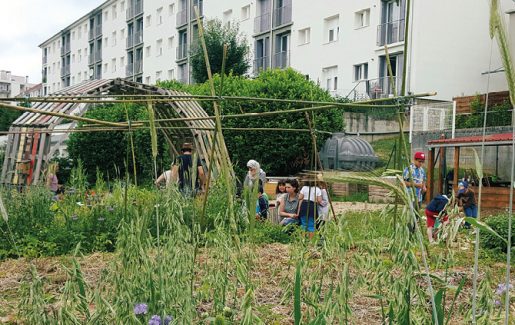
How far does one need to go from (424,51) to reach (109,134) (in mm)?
12166

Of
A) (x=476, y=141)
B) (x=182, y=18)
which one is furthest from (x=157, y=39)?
(x=476, y=141)

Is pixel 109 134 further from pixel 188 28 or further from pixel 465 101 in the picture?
pixel 188 28

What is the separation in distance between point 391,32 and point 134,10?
26.3 metres

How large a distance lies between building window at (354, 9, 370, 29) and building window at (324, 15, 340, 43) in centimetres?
132

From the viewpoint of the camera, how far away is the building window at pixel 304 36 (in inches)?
1071

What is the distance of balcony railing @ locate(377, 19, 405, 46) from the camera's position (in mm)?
21969

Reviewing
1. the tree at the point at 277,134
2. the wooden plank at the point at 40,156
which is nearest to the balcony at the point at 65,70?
the tree at the point at 277,134

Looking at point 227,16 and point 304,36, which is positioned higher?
point 227,16

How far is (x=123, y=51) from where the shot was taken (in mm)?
45531

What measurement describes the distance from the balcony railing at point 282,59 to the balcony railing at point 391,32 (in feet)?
20.2

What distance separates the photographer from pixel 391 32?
22.5 metres

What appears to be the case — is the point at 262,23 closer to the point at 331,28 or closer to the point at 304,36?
the point at 304,36

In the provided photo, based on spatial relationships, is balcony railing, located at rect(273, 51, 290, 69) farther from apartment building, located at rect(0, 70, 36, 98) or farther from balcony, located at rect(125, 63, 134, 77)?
apartment building, located at rect(0, 70, 36, 98)

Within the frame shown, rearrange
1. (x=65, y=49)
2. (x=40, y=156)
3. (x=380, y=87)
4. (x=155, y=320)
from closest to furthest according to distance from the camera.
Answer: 1. (x=155, y=320)
2. (x=40, y=156)
3. (x=380, y=87)
4. (x=65, y=49)
